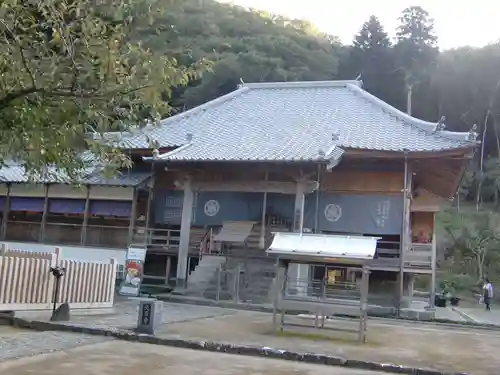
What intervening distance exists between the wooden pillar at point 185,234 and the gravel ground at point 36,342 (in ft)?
33.6

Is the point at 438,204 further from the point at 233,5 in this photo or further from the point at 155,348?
the point at 233,5

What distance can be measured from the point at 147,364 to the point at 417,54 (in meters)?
49.4

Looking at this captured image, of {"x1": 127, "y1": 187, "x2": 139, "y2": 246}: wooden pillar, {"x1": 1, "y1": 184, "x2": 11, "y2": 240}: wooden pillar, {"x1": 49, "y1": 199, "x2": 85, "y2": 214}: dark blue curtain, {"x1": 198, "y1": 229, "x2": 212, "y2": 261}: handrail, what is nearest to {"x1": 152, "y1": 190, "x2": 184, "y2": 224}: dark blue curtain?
{"x1": 127, "y1": 187, "x2": 139, "y2": 246}: wooden pillar

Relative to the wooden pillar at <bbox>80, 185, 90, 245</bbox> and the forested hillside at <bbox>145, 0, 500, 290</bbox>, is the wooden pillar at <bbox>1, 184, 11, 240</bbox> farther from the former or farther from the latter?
the forested hillside at <bbox>145, 0, 500, 290</bbox>

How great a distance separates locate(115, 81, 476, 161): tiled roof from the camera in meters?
19.6

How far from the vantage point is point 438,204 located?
73.3ft

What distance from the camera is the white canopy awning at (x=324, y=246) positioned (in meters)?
10.7

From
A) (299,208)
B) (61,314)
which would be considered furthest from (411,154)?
(61,314)

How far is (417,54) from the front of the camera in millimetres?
51750

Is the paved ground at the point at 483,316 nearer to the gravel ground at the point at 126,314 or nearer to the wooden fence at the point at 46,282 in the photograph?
the gravel ground at the point at 126,314

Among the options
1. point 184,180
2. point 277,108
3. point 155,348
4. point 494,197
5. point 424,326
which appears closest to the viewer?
point 155,348

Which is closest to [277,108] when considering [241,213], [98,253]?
[241,213]

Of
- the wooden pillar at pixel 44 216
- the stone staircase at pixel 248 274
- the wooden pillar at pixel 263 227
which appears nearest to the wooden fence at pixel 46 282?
the stone staircase at pixel 248 274

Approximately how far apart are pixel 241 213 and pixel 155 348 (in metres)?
12.4
